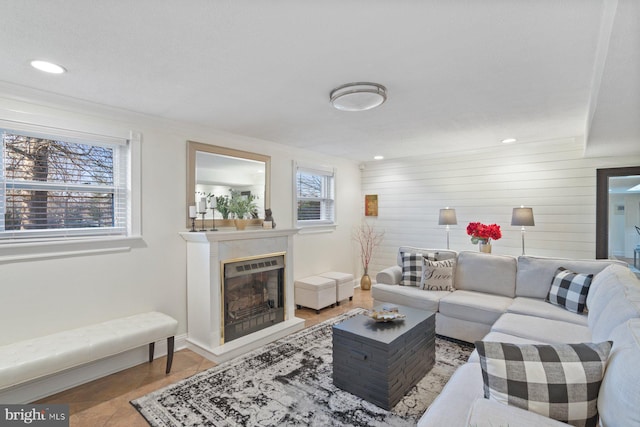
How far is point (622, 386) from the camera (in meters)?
1.10

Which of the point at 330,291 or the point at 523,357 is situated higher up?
the point at 523,357

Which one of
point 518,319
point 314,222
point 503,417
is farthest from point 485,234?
point 503,417

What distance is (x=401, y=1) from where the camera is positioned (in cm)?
147

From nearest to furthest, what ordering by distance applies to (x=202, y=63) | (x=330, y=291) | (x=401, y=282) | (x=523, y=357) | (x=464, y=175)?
(x=523, y=357), (x=202, y=63), (x=401, y=282), (x=330, y=291), (x=464, y=175)

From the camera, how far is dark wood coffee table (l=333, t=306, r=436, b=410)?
7.50 ft

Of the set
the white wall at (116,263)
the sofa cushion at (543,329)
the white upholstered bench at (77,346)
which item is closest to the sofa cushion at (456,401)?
the sofa cushion at (543,329)

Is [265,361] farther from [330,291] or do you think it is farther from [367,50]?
[367,50]

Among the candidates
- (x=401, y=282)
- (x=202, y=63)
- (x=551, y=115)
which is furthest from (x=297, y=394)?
(x=551, y=115)

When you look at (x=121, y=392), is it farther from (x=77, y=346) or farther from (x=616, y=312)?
(x=616, y=312)

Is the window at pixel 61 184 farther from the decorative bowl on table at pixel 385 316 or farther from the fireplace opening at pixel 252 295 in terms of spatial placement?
the decorative bowl on table at pixel 385 316

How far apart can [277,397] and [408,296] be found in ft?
6.55

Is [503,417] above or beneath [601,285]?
beneath

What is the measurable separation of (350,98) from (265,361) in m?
2.51

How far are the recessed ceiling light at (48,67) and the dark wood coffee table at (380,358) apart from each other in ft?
8.79
